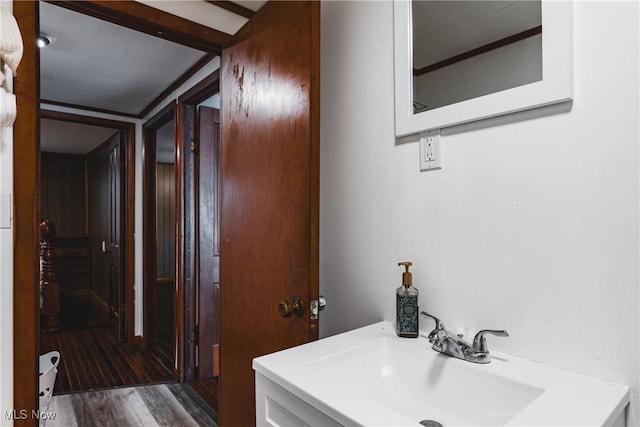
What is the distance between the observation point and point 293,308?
129 cm

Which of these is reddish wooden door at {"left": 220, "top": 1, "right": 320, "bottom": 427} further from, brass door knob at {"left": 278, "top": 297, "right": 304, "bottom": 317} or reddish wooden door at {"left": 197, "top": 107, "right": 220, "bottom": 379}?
reddish wooden door at {"left": 197, "top": 107, "right": 220, "bottom": 379}

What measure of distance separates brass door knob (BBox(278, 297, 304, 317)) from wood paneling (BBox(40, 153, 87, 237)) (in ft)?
18.2

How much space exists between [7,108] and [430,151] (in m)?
1.28

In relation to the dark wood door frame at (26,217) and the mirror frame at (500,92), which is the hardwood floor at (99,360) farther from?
the mirror frame at (500,92)

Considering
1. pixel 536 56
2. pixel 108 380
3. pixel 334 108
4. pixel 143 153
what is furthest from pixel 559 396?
pixel 143 153

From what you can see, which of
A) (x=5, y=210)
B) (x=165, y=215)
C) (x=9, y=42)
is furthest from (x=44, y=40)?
(x=165, y=215)

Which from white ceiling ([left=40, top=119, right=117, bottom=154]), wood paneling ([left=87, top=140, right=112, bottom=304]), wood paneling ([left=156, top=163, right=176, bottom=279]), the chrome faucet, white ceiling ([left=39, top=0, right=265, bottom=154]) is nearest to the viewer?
the chrome faucet

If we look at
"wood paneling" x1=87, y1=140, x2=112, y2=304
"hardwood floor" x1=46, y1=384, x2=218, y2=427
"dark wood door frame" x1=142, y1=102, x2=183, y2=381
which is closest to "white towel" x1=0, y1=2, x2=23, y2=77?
"hardwood floor" x1=46, y1=384, x2=218, y2=427

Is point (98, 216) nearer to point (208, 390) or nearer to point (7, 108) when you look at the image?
point (208, 390)

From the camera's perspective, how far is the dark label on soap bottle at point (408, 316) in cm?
115

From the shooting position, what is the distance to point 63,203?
560 cm

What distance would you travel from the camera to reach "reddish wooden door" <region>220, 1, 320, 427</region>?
1271mm

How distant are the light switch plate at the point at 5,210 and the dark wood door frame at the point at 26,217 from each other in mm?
21

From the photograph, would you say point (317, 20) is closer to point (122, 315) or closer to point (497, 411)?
point (497, 411)
